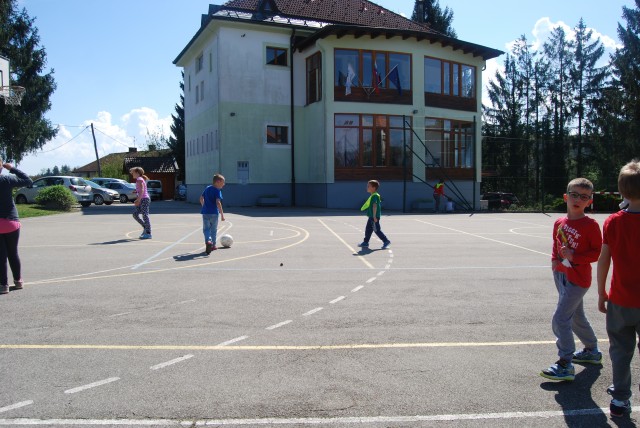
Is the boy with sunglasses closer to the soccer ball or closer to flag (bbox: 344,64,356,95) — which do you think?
the soccer ball

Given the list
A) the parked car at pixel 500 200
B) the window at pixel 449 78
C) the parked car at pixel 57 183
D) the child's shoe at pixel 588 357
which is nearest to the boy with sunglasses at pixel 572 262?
the child's shoe at pixel 588 357

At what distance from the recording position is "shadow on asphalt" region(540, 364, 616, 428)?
381cm

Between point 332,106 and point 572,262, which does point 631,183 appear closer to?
point 572,262

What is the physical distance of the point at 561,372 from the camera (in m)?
4.48

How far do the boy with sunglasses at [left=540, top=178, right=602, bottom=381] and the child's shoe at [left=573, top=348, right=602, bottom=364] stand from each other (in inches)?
15.4

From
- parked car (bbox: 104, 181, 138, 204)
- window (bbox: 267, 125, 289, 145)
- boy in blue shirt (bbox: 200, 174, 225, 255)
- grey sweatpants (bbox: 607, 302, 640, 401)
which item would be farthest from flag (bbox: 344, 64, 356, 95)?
grey sweatpants (bbox: 607, 302, 640, 401)

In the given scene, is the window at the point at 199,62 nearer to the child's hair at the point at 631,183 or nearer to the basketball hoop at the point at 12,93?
the basketball hoop at the point at 12,93

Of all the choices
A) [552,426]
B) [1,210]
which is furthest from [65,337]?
[552,426]

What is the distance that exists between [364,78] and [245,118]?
724 centimetres

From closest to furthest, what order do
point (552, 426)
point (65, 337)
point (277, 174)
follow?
1. point (552, 426)
2. point (65, 337)
3. point (277, 174)

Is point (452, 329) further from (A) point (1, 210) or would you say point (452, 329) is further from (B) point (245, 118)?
(B) point (245, 118)

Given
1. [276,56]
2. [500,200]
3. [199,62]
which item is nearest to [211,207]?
[276,56]

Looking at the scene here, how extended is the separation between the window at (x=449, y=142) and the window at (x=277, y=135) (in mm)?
8265

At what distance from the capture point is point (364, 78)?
31078 mm
